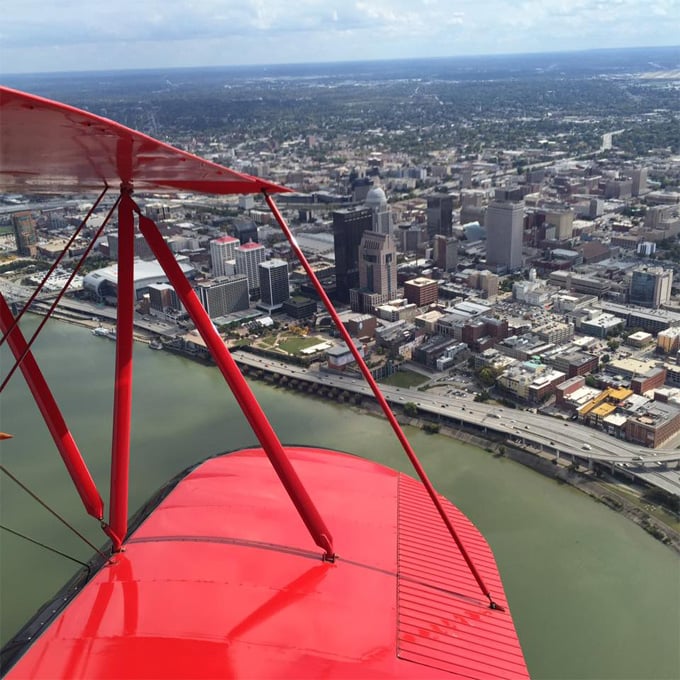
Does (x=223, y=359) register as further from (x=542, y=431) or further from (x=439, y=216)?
(x=439, y=216)

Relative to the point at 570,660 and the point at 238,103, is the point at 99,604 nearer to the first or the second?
the point at 570,660

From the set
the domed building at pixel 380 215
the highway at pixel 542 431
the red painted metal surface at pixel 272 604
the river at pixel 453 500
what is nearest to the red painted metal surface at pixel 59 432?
the red painted metal surface at pixel 272 604

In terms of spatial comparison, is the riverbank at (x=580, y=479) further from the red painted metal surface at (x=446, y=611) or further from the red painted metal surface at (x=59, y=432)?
the red painted metal surface at (x=59, y=432)

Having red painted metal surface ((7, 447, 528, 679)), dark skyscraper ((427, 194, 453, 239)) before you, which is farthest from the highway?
dark skyscraper ((427, 194, 453, 239))

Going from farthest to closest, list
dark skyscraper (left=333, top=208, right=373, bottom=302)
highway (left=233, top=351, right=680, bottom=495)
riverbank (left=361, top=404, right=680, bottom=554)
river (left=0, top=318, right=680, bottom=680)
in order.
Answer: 1. dark skyscraper (left=333, top=208, right=373, bottom=302)
2. highway (left=233, top=351, right=680, bottom=495)
3. riverbank (left=361, top=404, right=680, bottom=554)
4. river (left=0, top=318, right=680, bottom=680)

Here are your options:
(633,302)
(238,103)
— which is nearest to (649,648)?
(633,302)

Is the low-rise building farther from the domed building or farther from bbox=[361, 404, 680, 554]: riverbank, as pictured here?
the domed building
